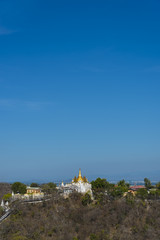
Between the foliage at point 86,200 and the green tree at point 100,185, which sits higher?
the green tree at point 100,185

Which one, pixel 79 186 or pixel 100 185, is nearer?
pixel 100 185

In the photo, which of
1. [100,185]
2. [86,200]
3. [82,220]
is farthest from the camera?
[100,185]

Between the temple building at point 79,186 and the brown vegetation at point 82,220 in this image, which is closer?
the brown vegetation at point 82,220

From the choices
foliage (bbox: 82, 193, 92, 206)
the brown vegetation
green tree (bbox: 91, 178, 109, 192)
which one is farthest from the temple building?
the brown vegetation

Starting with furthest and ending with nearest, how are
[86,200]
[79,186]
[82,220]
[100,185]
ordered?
[79,186], [100,185], [86,200], [82,220]

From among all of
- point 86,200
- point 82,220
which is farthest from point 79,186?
point 82,220

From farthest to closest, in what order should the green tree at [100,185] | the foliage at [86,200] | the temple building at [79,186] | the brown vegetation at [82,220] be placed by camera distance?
the temple building at [79,186], the green tree at [100,185], the foliage at [86,200], the brown vegetation at [82,220]

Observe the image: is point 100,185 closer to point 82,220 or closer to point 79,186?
point 79,186

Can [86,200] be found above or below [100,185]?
below

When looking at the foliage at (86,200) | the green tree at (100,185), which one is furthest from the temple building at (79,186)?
the foliage at (86,200)

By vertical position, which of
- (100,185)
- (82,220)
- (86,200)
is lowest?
(82,220)

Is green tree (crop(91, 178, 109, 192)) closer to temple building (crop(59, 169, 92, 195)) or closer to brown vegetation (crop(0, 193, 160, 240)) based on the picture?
temple building (crop(59, 169, 92, 195))

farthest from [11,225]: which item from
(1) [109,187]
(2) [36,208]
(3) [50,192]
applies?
(1) [109,187]

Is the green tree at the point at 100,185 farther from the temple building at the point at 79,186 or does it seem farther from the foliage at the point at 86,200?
the foliage at the point at 86,200
